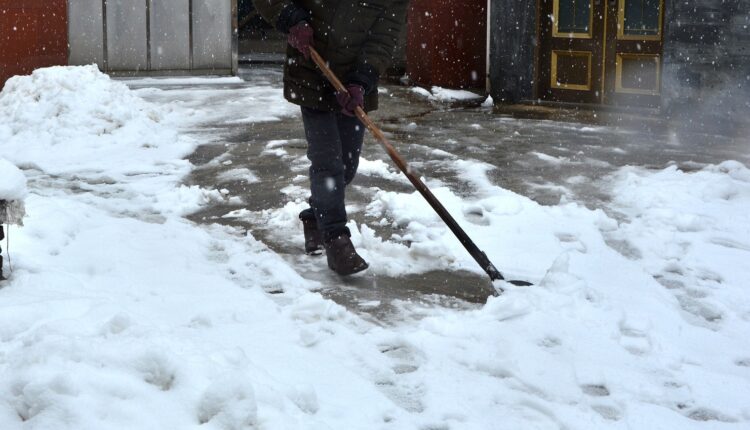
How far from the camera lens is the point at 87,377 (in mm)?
3119

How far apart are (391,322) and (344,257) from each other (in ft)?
2.55

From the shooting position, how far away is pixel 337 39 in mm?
5227

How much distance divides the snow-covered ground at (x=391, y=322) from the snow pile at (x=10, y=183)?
388mm

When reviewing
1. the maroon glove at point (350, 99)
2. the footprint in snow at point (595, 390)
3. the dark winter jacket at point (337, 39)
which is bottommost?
the footprint in snow at point (595, 390)

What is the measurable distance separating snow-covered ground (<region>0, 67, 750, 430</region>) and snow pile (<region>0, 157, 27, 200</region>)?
0.39 m

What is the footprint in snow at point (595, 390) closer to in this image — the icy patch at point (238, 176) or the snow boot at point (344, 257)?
the snow boot at point (344, 257)

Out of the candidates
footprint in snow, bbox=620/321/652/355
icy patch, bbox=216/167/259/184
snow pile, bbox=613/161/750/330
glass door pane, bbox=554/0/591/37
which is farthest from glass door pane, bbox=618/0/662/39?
footprint in snow, bbox=620/321/652/355

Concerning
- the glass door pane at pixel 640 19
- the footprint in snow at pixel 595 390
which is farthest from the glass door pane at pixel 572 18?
the footprint in snow at pixel 595 390

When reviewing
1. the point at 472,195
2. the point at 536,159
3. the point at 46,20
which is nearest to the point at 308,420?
the point at 472,195

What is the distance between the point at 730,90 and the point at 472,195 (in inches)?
176

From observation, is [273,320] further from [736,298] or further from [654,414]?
[736,298]

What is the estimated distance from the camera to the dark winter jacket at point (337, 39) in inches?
205

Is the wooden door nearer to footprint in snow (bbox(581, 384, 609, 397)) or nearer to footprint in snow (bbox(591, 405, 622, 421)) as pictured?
footprint in snow (bbox(581, 384, 609, 397))

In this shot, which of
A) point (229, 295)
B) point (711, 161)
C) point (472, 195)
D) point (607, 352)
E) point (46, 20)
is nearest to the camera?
point (607, 352)
